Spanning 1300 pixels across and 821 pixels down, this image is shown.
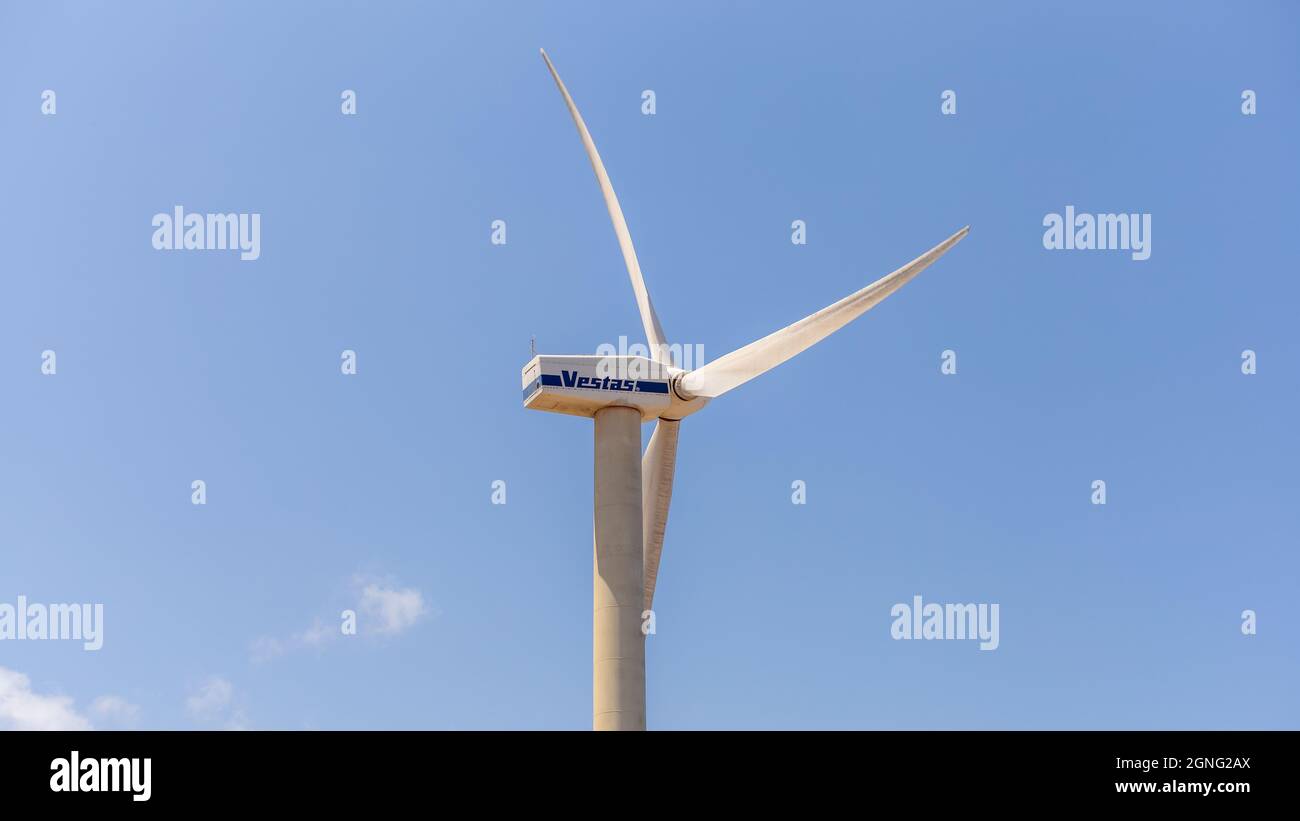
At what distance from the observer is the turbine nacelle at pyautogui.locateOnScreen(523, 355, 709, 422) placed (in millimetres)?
44906

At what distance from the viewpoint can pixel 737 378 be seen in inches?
1801

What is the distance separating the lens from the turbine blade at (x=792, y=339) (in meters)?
42.6

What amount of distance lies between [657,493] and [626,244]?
8.78 metres

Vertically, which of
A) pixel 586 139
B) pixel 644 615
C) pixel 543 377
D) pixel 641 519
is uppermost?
pixel 586 139

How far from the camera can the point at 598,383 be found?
4525 cm

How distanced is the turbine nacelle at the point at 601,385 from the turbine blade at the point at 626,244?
1796mm
